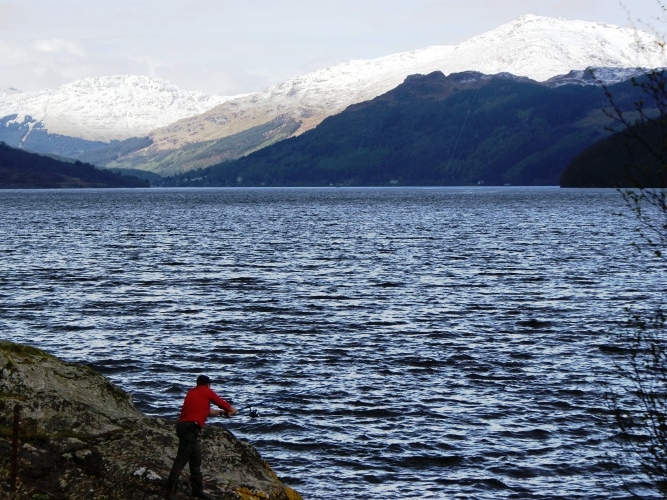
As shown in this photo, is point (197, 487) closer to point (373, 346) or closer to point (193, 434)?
point (193, 434)

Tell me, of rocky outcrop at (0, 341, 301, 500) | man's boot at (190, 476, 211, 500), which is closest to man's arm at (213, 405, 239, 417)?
rocky outcrop at (0, 341, 301, 500)

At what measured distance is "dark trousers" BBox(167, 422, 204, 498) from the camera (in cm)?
1825

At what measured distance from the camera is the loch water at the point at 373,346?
2691 centimetres

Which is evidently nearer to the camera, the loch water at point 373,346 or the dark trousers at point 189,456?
the dark trousers at point 189,456

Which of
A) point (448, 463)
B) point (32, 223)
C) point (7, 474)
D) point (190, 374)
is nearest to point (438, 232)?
point (32, 223)

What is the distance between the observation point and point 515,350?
139 feet

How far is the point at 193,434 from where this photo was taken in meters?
18.6

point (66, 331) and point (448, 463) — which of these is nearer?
point (448, 463)

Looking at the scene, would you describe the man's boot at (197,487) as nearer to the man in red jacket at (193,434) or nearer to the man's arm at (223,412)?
the man in red jacket at (193,434)

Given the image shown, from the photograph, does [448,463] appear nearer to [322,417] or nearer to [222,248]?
[322,417]

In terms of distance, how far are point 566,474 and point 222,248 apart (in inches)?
3158

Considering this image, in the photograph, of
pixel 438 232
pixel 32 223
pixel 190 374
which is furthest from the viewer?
pixel 32 223

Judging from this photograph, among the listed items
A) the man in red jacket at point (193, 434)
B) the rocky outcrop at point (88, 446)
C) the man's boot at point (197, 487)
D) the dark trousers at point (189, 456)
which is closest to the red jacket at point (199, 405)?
the man in red jacket at point (193, 434)

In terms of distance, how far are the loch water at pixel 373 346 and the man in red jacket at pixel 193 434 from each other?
6.38 meters
